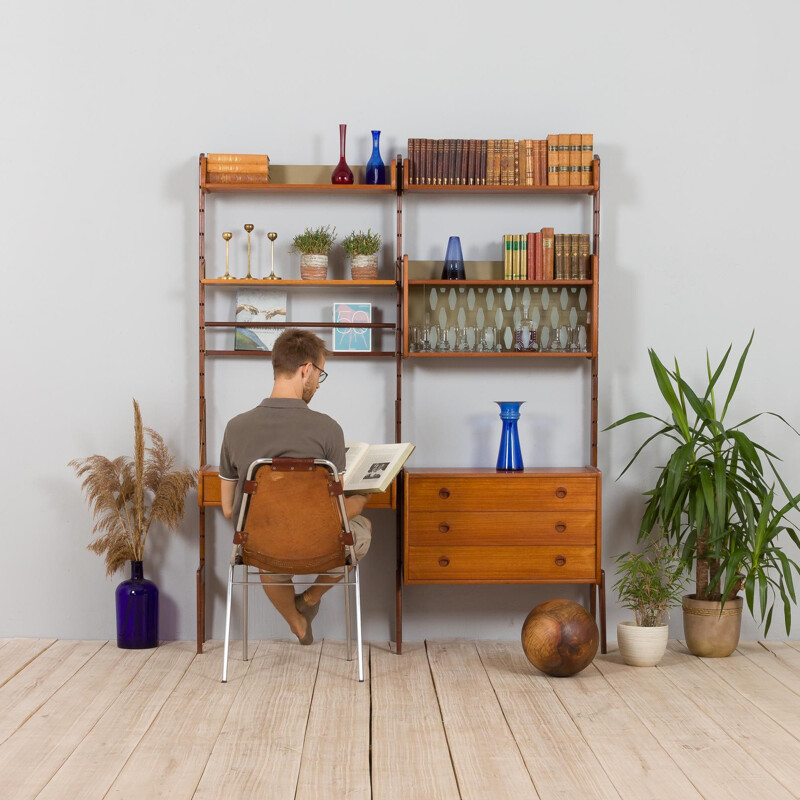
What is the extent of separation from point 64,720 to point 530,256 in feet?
8.72

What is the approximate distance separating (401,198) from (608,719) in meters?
2.43

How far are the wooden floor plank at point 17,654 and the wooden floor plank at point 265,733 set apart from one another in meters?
0.96

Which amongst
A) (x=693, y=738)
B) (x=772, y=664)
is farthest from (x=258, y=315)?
(x=772, y=664)

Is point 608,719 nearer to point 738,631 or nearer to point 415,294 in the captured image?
point 738,631

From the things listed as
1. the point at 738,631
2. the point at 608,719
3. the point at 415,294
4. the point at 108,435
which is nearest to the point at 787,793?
the point at 608,719

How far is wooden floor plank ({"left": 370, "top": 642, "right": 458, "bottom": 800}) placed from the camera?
2.79 meters

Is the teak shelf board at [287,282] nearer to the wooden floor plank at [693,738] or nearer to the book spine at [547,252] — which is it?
the book spine at [547,252]

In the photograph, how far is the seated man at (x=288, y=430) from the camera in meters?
3.70

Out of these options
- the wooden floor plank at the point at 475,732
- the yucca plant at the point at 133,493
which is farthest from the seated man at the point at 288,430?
the wooden floor plank at the point at 475,732

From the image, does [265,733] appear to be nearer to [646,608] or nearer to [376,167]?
[646,608]

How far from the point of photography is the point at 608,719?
336cm

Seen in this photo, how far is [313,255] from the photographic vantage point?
4383 millimetres

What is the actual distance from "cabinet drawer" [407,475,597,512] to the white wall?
40cm

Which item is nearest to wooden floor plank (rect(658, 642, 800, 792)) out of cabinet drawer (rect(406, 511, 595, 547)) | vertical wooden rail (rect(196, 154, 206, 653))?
cabinet drawer (rect(406, 511, 595, 547))
